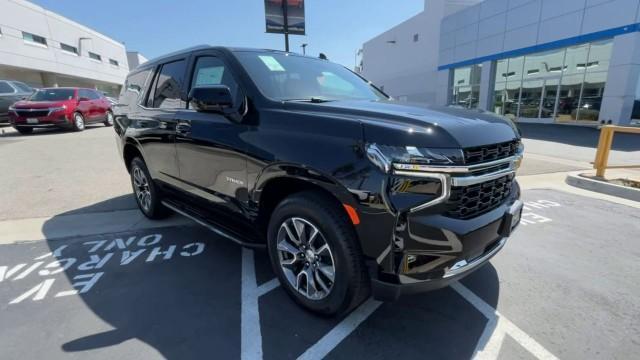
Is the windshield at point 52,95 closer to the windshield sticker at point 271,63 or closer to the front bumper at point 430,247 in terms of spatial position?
the windshield sticker at point 271,63

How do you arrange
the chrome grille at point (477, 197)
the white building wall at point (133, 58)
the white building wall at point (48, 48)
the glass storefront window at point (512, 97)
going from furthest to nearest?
1. the white building wall at point (133, 58)
2. the white building wall at point (48, 48)
3. the glass storefront window at point (512, 97)
4. the chrome grille at point (477, 197)

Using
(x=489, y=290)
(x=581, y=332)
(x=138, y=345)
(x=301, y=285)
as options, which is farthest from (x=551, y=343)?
(x=138, y=345)

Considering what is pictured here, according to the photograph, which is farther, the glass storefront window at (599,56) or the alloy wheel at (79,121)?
the glass storefront window at (599,56)

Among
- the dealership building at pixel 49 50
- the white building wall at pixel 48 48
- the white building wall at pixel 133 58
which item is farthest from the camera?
the white building wall at pixel 133 58

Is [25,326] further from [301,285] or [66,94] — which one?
[66,94]

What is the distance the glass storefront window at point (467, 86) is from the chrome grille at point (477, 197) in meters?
23.3

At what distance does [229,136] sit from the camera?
8.68 ft

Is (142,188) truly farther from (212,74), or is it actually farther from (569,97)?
(569,97)

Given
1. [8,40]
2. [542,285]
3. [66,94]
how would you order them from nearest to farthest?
[542,285] < [66,94] < [8,40]

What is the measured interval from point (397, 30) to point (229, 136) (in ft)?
126

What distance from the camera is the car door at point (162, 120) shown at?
3354mm

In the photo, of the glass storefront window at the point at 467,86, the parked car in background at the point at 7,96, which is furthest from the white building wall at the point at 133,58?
the glass storefront window at the point at 467,86

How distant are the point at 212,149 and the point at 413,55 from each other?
34354mm

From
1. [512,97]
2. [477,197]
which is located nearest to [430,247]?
[477,197]
